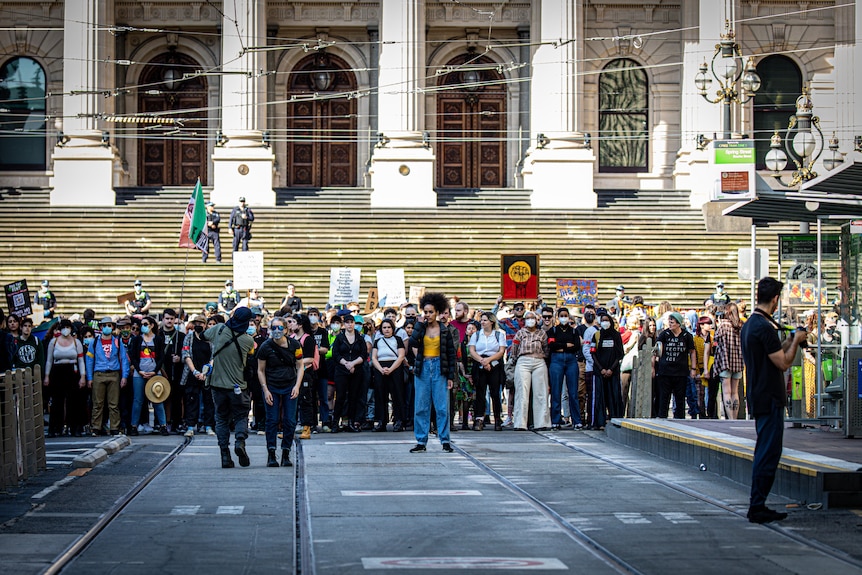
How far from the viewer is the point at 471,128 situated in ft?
175

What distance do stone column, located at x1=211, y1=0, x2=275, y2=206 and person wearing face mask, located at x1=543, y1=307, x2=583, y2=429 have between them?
2444cm

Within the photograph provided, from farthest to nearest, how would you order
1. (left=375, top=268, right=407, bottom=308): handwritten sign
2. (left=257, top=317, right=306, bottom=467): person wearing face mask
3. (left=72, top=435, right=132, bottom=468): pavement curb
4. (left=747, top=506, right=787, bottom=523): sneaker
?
(left=375, top=268, right=407, bottom=308): handwritten sign → (left=257, top=317, right=306, bottom=467): person wearing face mask → (left=72, top=435, right=132, bottom=468): pavement curb → (left=747, top=506, right=787, bottom=523): sneaker

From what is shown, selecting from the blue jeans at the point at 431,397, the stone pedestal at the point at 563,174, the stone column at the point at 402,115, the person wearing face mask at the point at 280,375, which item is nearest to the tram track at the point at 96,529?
the person wearing face mask at the point at 280,375

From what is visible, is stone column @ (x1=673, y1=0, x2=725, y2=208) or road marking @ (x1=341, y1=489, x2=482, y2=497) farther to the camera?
stone column @ (x1=673, y1=0, x2=725, y2=208)

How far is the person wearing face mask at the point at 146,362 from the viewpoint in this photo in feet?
77.3

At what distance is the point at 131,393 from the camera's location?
23.8 m

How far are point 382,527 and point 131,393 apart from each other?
40.8 ft

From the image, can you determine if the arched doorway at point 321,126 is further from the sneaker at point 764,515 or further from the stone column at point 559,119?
the sneaker at point 764,515

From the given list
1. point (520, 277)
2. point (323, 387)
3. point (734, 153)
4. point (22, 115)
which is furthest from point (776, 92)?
point (734, 153)

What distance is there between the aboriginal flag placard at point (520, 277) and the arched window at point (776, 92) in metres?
25.2

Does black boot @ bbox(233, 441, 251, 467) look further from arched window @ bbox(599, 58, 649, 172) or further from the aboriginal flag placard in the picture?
arched window @ bbox(599, 58, 649, 172)

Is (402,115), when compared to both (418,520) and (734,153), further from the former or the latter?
(418,520)

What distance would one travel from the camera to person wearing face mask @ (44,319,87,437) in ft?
76.9

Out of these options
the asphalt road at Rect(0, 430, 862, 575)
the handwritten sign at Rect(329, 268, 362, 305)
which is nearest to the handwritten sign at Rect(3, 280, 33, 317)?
the asphalt road at Rect(0, 430, 862, 575)
